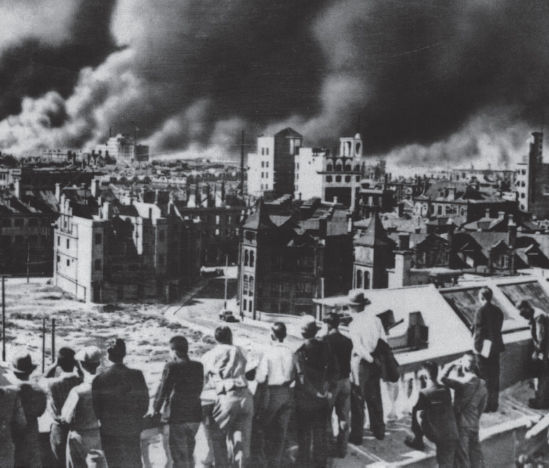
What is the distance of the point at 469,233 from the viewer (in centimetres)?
1469

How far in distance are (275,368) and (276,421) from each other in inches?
9.3

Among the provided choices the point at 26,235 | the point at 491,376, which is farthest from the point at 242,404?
the point at 26,235

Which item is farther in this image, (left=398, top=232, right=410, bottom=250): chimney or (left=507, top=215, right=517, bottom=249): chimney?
(left=398, top=232, right=410, bottom=250): chimney

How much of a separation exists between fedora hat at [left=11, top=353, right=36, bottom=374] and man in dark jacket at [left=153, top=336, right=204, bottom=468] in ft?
1.50

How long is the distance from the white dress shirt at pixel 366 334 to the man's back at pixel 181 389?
81 centimetres

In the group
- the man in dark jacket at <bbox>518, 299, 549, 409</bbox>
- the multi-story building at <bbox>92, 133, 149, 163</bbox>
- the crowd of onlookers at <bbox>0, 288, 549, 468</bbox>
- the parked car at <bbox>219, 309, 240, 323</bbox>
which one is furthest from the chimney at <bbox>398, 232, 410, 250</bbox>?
the crowd of onlookers at <bbox>0, 288, 549, 468</bbox>

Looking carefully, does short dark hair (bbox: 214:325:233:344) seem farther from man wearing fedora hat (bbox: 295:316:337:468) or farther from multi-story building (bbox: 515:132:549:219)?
multi-story building (bbox: 515:132:549:219)

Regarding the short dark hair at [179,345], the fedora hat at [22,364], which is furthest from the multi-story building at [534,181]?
the fedora hat at [22,364]

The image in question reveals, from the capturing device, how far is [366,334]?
2.86 m

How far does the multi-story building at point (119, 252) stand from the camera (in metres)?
7.05

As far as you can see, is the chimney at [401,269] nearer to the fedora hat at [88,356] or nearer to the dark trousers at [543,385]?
the dark trousers at [543,385]

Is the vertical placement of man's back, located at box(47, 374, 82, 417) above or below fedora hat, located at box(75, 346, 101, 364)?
below

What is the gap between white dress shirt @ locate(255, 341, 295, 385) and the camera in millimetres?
2535

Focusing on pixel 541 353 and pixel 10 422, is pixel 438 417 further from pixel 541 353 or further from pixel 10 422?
pixel 10 422
